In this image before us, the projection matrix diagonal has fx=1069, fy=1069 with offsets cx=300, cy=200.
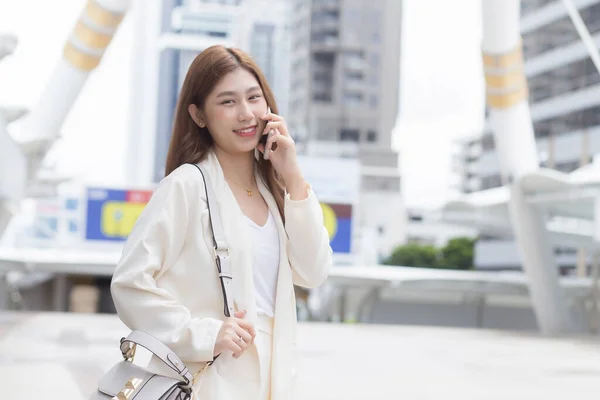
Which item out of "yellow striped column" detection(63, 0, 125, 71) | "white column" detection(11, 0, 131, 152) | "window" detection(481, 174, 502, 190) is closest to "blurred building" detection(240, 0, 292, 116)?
"window" detection(481, 174, 502, 190)

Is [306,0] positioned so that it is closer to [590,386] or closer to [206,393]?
[590,386]

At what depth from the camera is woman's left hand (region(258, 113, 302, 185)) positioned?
7.99 feet

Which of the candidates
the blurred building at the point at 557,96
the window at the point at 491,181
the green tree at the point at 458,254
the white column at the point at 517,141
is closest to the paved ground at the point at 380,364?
the white column at the point at 517,141

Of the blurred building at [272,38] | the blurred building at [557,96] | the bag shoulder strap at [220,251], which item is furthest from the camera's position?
the blurred building at [272,38]

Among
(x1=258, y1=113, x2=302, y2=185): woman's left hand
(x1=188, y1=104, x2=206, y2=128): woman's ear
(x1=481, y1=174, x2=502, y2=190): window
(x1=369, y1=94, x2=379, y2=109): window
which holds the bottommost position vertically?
(x1=258, y1=113, x2=302, y2=185): woman's left hand

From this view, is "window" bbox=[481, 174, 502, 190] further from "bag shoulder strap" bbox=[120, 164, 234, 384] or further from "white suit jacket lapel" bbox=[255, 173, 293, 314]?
"bag shoulder strap" bbox=[120, 164, 234, 384]

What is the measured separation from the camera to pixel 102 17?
59.9ft

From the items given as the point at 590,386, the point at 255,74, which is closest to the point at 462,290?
the point at 590,386

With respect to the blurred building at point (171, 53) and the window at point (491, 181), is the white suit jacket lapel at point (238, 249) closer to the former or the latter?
the window at point (491, 181)

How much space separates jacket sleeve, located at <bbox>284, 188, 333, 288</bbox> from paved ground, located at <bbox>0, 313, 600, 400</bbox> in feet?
17.9

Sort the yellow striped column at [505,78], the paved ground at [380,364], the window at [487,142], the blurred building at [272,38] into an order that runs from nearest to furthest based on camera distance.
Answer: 1. the paved ground at [380,364]
2. the yellow striped column at [505,78]
3. the window at [487,142]
4. the blurred building at [272,38]

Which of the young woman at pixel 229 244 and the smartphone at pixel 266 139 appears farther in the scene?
the smartphone at pixel 266 139

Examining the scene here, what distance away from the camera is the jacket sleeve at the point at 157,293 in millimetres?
2213

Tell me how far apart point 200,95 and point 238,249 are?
397 mm
